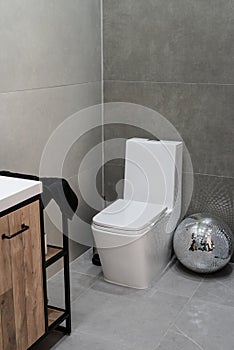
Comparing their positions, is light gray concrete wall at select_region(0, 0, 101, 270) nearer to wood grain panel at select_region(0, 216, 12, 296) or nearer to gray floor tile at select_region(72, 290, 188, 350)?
gray floor tile at select_region(72, 290, 188, 350)

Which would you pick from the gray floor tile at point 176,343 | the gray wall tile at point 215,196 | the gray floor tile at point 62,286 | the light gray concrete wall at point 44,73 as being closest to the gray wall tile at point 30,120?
the light gray concrete wall at point 44,73

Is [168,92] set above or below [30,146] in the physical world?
above

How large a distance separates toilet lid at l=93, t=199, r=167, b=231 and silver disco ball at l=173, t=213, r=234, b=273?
21 cm

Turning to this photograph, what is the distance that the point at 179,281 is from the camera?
2973mm

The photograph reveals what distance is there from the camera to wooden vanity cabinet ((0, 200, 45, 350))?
1891 millimetres

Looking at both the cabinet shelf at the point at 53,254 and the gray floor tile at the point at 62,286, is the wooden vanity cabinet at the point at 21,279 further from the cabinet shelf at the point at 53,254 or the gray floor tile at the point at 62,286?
the gray floor tile at the point at 62,286

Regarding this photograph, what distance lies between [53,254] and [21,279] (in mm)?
320

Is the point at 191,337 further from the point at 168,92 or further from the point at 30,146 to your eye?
the point at 168,92

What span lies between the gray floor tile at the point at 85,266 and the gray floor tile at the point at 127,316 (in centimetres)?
25

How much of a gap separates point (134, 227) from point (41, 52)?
1.08m

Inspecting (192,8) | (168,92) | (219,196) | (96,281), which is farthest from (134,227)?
(192,8)

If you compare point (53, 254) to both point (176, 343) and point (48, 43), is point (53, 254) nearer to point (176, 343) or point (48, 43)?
point (176, 343)

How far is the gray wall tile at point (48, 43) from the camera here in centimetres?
239

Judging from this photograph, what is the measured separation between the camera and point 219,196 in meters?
3.13
